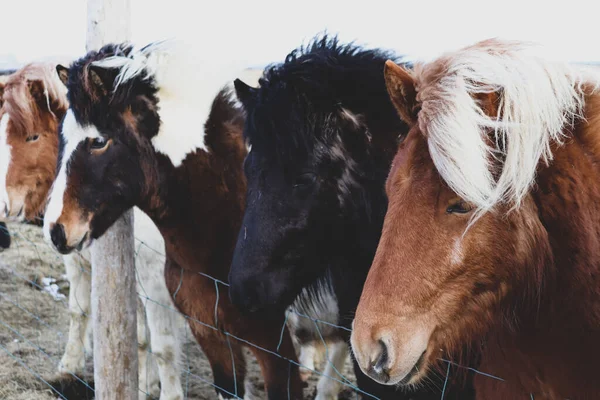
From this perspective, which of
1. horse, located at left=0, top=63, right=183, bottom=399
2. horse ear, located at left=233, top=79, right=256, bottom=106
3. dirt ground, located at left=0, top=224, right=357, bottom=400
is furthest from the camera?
dirt ground, located at left=0, top=224, right=357, bottom=400

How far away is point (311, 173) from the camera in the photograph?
8.29 feet

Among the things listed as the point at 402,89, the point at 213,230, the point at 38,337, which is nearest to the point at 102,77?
the point at 213,230

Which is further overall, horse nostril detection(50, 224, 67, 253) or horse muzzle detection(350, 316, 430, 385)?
horse nostril detection(50, 224, 67, 253)

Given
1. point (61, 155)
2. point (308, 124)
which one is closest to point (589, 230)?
point (308, 124)

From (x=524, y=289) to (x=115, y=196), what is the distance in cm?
214

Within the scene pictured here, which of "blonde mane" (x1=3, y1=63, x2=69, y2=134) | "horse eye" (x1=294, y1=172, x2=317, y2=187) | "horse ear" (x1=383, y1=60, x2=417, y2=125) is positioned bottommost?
"blonde mane" (x1=3, y1=63, x2=69, y2=134)

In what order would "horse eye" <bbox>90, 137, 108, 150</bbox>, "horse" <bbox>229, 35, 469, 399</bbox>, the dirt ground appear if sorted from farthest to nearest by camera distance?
the dirt ground
"horse eye" <bbox>90, 137, 108, 150</bbox>
"horse" <bbox>229, 35, 469, 399</bbox>

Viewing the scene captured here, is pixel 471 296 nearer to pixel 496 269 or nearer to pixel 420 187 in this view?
pixel 496 269

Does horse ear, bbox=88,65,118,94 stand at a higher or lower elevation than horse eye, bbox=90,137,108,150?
higher

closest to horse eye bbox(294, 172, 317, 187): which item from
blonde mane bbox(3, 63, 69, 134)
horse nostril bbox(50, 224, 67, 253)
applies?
horse nostril bbox(50, 224, 67, 253)

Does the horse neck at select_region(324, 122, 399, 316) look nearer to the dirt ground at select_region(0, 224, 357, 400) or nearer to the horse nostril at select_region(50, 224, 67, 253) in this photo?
the horse nostril at select_region(50, 224, 67, 253)

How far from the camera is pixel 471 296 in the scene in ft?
5.56

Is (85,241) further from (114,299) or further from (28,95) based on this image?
(28,95)

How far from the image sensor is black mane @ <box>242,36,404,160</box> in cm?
253
